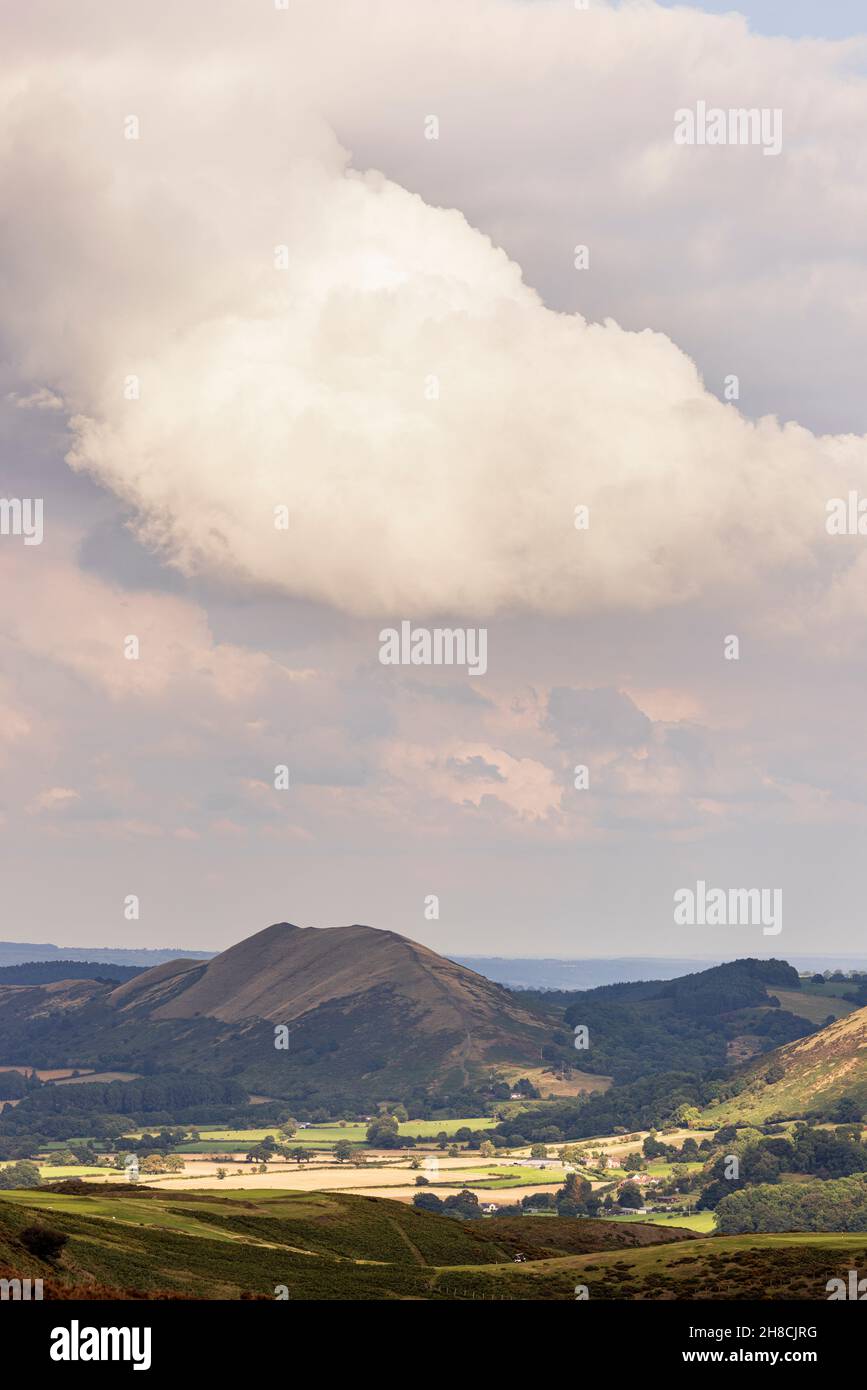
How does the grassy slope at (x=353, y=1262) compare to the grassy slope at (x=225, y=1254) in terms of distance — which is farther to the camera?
the grassy slope at (x=353, y=1262)

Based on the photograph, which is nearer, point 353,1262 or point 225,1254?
point 225,1254

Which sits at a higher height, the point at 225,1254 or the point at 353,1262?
the point at 225,1254

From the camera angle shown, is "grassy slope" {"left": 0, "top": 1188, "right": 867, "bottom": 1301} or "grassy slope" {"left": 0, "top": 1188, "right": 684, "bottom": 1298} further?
"grassy slope" {"left": 0, "top": 1188, "right": 867, "bottom": 1301}
